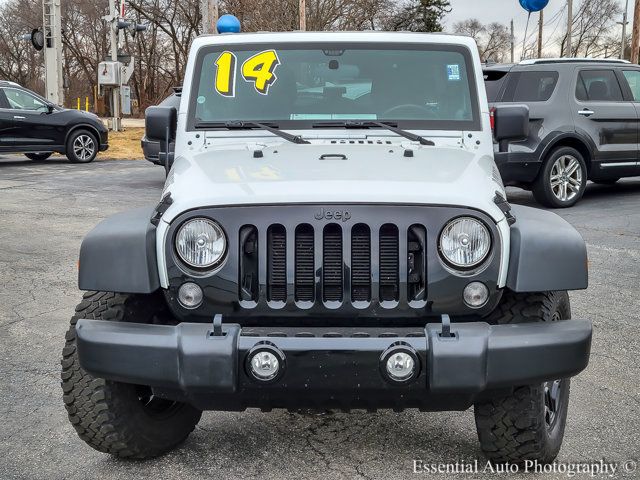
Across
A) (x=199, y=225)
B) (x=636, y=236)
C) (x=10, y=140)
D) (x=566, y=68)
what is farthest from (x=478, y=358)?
(x=10, y=140)

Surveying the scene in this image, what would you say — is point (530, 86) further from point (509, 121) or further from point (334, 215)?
point (334, 215)

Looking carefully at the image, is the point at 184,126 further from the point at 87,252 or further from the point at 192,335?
the point at 192,335

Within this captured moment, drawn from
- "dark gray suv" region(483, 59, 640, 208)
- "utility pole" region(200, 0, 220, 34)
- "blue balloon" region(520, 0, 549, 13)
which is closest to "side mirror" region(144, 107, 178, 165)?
"dark gray suv" region(483, 59, 640, 208)

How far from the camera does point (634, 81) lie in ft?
38.5

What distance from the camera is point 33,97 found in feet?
56.4

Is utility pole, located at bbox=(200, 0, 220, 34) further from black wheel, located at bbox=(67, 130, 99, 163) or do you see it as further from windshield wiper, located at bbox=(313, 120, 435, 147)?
windshield wiper, located at bbox=(313, 120, 435, 147)

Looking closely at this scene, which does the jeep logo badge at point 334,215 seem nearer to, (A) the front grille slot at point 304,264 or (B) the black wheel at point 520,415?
(A) the front grille slot at point 304,264

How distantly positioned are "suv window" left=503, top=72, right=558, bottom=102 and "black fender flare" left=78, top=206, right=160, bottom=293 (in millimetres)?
8537

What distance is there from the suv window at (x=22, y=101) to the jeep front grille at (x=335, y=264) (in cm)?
1498

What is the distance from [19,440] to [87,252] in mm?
1144

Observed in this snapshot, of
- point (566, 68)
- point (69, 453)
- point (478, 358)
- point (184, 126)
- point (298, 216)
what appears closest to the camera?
point (478, 358)

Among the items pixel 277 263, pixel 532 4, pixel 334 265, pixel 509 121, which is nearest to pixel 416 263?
pixel 334 265

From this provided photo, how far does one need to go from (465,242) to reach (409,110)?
4.50 ft

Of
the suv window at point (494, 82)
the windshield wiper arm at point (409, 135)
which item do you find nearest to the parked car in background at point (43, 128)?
the suv window at point (494, 82)
